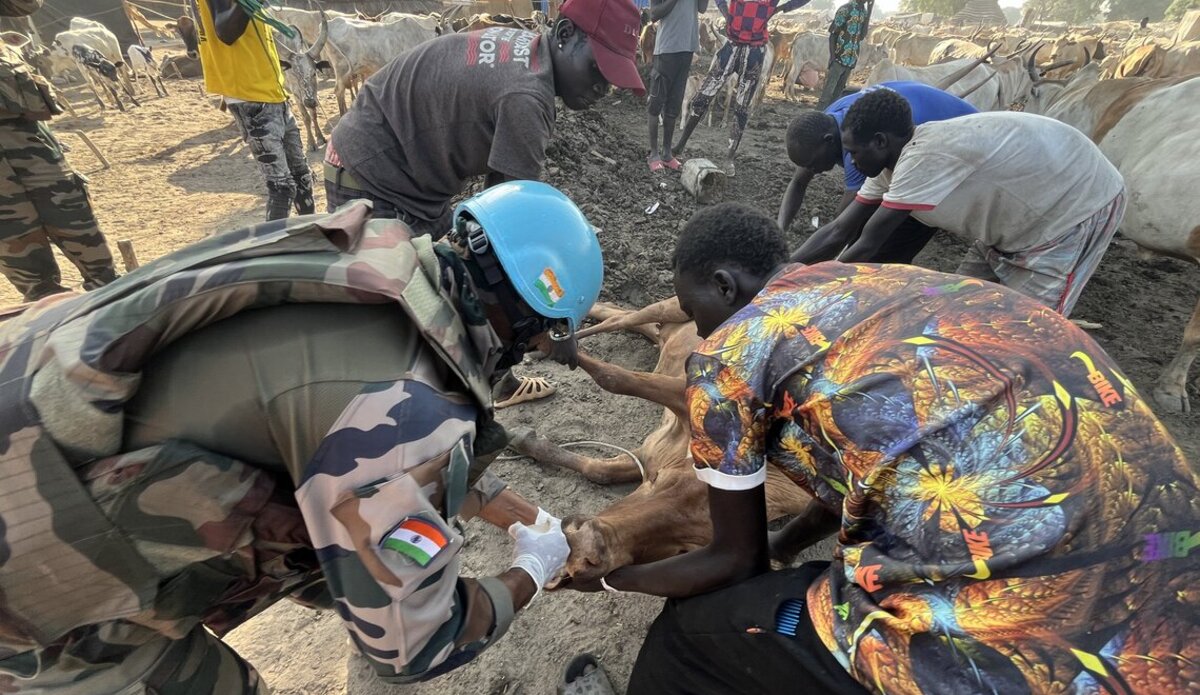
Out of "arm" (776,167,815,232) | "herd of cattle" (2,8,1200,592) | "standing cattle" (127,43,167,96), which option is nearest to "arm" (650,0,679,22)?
"herd of cattle" (2,8,1200,592)

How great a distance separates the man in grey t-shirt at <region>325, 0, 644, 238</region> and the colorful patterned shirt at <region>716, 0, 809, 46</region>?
526cm

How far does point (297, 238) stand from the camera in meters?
1.15

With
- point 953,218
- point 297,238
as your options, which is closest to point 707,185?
point 953,218

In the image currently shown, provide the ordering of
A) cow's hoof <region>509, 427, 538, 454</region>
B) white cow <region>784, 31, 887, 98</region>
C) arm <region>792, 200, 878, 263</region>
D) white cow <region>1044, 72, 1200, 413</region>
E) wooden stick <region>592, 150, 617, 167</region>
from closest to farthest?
cow's hoof <region>509, 427, 538, 454</region>, arm <region>792, 200, 878, 263</region>, white cow <region>1044, 72, 1200, 413</region>, wooden stick <region>592, 150, 617, 167</region>, white cow <region>784, 31, 887, 98</region>

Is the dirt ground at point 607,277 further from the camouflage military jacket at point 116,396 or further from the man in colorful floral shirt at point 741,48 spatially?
the camouflage military jacket at point 116,396

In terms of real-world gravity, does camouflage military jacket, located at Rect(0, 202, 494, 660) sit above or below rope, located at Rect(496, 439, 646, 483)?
above

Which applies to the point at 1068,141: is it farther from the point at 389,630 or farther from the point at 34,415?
the point at 34,415

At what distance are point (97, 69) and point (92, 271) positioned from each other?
860 centimetres

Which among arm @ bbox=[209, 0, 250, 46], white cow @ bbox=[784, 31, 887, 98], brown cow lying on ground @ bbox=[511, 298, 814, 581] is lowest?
white cow @ bbox=[784, 31, 887, 98]

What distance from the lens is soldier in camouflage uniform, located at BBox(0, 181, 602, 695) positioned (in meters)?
0.98

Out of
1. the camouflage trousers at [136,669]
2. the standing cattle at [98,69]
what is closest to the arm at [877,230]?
the camouflage trousers at [136,669]

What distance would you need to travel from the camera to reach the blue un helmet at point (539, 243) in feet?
4.53

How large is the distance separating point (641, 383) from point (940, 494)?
195cm

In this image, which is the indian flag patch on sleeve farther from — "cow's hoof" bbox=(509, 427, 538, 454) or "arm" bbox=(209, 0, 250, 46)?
"arm" bbox=(209, 0, 250, 46)
